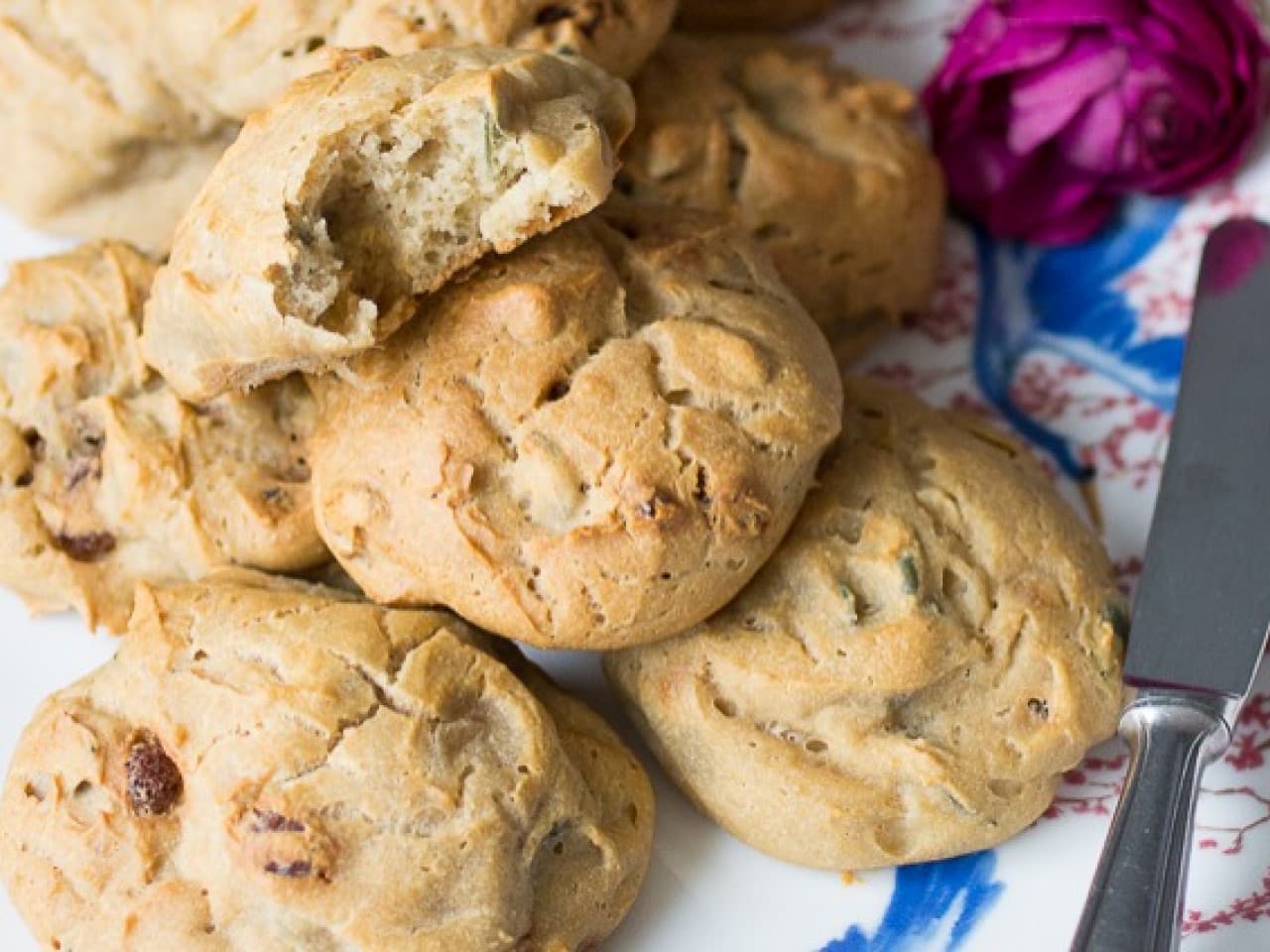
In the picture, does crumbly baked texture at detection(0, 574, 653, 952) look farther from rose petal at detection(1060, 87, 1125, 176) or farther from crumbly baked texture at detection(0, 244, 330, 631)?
rose petal at detection(1060, 87, 1125, 176)

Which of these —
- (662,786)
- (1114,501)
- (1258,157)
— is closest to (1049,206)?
(1258,157)

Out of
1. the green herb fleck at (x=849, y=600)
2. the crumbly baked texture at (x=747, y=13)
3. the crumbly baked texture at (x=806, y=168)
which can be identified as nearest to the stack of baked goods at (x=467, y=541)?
the green herb fleck at (x=849, y=600)

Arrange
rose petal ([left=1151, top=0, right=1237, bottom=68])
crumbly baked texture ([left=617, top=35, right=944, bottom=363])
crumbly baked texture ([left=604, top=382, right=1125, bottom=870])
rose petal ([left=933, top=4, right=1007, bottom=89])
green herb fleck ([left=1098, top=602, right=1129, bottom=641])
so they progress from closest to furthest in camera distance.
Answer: crumbly baked texture ([left=604, top=382, right=1125, bottom=870])
green herb fleck ([left=1098, top=602, right=1129, bottom=641])
crumbly baked texture ([left=617, top=35, right=944, bottom=363])
rose petal ([left=1151, top=0, right=1237, bottom=68])
rose petal ([left=933, top=4, right=1007, bottom=89])

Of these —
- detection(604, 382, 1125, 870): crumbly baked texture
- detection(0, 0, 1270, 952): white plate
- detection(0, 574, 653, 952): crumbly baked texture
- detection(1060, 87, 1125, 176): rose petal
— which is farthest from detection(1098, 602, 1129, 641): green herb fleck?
detection(1060, 87, 1125, 176): rose petal

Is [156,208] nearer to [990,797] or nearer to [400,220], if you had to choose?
[400,220]

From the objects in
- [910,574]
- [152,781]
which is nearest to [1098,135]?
[910,574]
